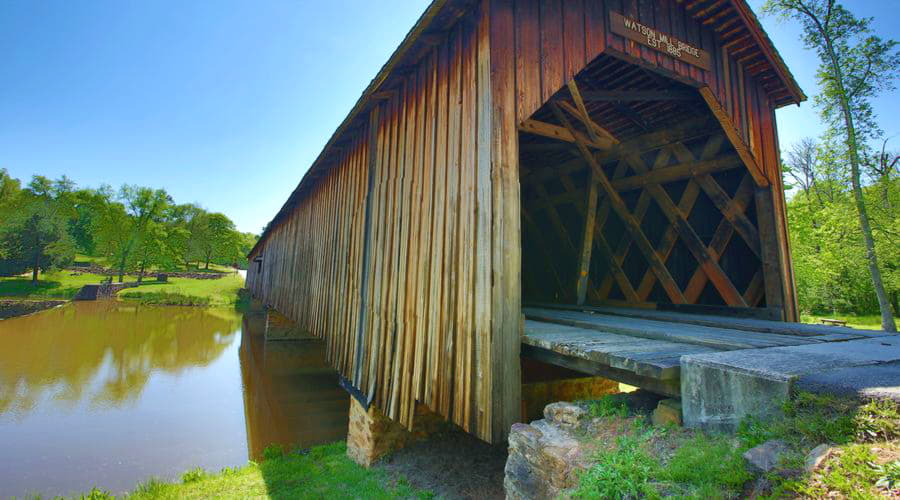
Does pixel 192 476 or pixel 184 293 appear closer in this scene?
pixel 192 476

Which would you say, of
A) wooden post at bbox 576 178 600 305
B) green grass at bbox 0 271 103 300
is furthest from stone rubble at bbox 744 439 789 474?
green grass at bbox 0 271 103 300

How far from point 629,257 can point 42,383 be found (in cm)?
1565

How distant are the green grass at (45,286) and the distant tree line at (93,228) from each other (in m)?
0.78

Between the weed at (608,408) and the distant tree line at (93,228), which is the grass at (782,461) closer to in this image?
the weed at (608,408)

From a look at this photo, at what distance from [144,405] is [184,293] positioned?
28.5 meters

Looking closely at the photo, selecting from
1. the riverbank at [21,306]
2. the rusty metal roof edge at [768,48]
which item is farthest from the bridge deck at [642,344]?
the riverbank at [21,306]

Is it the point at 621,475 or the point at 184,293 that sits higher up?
the point at 621,475

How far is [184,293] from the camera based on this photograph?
34.3 meters

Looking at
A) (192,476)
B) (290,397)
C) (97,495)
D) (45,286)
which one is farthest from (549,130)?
(45,286)

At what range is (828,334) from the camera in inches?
141

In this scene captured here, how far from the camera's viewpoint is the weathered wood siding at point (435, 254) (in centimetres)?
317

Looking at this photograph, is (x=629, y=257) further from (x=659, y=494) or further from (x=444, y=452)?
(x=659, y=494)

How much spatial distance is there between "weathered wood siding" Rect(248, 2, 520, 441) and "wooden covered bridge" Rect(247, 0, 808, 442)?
0.07 feet

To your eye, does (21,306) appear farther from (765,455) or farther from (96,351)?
(765,455)
